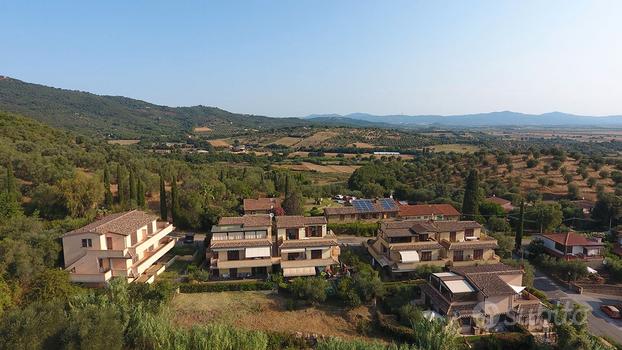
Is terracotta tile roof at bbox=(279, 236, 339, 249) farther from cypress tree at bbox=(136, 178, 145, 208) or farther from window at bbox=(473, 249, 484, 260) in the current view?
cypress tree at bbox=(136, 178, 145, 208)

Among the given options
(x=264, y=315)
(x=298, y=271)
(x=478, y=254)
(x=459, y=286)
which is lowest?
(x=264, y=315)

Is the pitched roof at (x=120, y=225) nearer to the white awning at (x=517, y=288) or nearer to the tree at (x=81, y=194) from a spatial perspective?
the tree at (x=81, y=194)

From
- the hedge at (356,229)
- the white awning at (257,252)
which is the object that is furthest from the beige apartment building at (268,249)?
the hedge at (356,229)

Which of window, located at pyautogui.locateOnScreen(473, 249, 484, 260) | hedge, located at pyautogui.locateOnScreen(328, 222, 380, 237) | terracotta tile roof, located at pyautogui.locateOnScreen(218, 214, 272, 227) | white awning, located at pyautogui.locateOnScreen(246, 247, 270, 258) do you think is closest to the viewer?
white awning, located at pyautogui.locateOnScreen(246, 247, 270, 258)

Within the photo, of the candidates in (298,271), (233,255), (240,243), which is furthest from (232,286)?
(298,271)

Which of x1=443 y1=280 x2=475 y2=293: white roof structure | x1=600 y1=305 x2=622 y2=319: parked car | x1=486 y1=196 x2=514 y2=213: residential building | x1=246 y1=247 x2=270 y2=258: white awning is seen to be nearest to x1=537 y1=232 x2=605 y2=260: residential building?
x1=600 y1=305 x2=622 y2=319: parked car

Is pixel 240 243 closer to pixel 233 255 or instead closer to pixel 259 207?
pixel 233 255

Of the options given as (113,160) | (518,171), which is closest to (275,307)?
(113,160)
